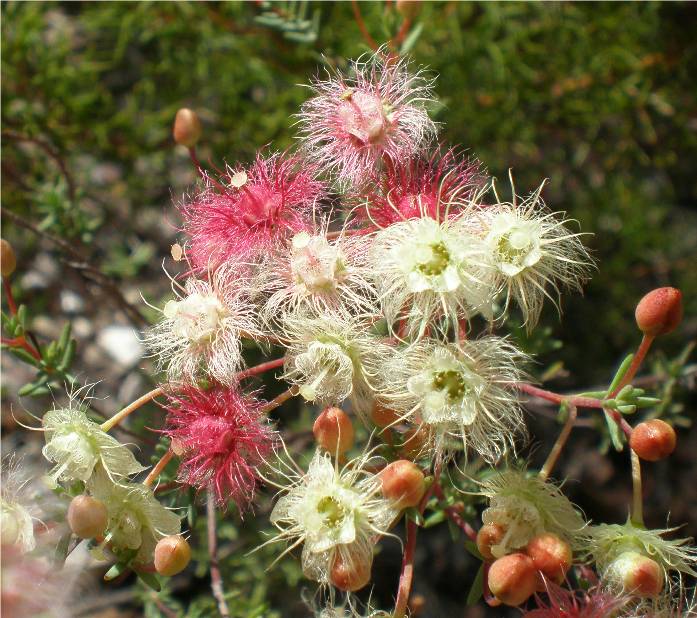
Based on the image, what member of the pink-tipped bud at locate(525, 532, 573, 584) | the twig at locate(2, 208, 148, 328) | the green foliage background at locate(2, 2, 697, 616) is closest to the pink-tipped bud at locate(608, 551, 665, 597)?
the pink-tipped bud at locate(525, 532, 573, 584)

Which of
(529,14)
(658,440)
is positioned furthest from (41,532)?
(529,14)

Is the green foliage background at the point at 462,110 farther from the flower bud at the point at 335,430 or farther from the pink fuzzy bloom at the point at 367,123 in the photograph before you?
the flower bud at the point at 335,430

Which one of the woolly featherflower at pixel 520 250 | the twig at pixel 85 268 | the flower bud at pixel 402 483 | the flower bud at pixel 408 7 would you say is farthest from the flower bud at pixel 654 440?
the twig at pixel 85 268

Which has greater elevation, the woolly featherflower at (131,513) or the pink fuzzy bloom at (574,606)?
the pink fuzzy bloom at (574,606)

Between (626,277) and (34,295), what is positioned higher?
(626,277)

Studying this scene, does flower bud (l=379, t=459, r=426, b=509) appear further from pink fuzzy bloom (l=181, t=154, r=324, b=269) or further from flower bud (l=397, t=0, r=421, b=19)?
flower bud (l=397, t=0, r=421, b=19)

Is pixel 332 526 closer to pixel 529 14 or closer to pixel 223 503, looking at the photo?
pixel 223 503

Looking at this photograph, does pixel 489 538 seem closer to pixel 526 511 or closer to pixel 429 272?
pixel 526 511
